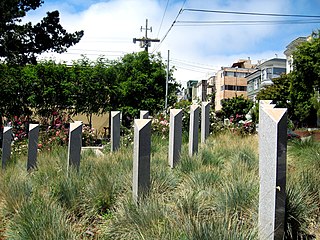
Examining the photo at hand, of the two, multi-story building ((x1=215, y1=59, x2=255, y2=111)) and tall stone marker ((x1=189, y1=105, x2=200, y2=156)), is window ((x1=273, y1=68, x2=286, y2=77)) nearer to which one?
multi-story building ((x1=215, y1=59, x2=255, y2=111))

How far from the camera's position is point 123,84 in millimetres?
25141

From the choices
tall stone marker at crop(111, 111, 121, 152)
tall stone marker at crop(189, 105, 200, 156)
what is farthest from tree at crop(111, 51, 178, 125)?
tall stone marker at crop(189, 105, 200, 156)

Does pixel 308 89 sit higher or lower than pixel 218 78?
lower

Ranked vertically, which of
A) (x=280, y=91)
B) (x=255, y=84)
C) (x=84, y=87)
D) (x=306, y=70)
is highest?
(x=255, y=84)

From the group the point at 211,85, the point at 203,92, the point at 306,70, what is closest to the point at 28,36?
the point at 306,70

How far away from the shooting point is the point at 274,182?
134 inches

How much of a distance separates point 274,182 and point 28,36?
15.6 m

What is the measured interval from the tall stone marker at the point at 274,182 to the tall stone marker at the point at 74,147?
10.4ft

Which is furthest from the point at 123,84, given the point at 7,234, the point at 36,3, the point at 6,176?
the point at 7,234

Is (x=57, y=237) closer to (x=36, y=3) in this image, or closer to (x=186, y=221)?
(x=186, y=221)

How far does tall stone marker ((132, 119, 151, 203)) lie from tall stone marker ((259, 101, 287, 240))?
151cm

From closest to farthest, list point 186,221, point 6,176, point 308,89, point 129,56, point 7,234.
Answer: point 186,221, point 7,234, point 6,176, point 129,56, point 308,89

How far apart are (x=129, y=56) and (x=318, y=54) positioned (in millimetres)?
14554

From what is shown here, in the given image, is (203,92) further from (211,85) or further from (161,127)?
(211,85)
